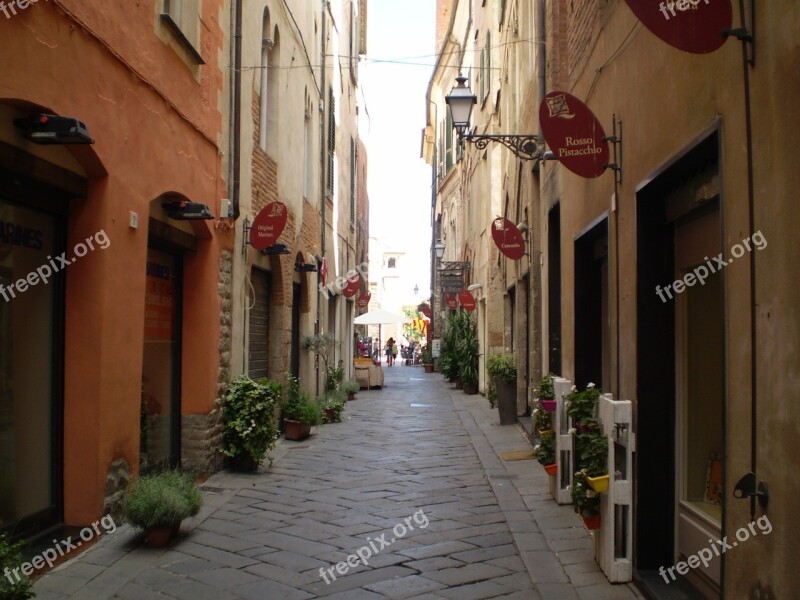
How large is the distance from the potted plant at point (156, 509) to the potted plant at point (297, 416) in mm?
5852

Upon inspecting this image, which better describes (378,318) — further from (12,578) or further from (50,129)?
(12,578)

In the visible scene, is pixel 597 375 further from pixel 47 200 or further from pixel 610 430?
pixel 47 200

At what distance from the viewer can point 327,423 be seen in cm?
1431

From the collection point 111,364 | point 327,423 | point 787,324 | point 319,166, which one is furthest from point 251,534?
point 319,166

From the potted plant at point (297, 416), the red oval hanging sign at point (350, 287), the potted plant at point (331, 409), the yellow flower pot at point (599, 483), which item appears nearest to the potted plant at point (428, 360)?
the red oval hanging sign at point (350, 287)

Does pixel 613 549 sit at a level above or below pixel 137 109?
below

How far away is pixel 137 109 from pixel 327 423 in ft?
28.7

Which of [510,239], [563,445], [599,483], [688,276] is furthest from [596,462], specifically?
[510,239]

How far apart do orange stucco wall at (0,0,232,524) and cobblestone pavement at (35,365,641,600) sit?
0.83 m

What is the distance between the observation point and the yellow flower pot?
496cm

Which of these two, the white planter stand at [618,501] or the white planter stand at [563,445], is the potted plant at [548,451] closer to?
the white planter stand at [563,445]

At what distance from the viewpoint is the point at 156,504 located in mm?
5691

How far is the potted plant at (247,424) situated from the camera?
8.74m

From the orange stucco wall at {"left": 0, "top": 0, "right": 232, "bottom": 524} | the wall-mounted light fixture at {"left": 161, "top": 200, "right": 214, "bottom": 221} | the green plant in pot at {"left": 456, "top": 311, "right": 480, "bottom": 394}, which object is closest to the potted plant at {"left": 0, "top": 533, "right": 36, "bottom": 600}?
the orange stucco wall at {"left": 0, "top": 0, "right": 232, "bottom": 524}
